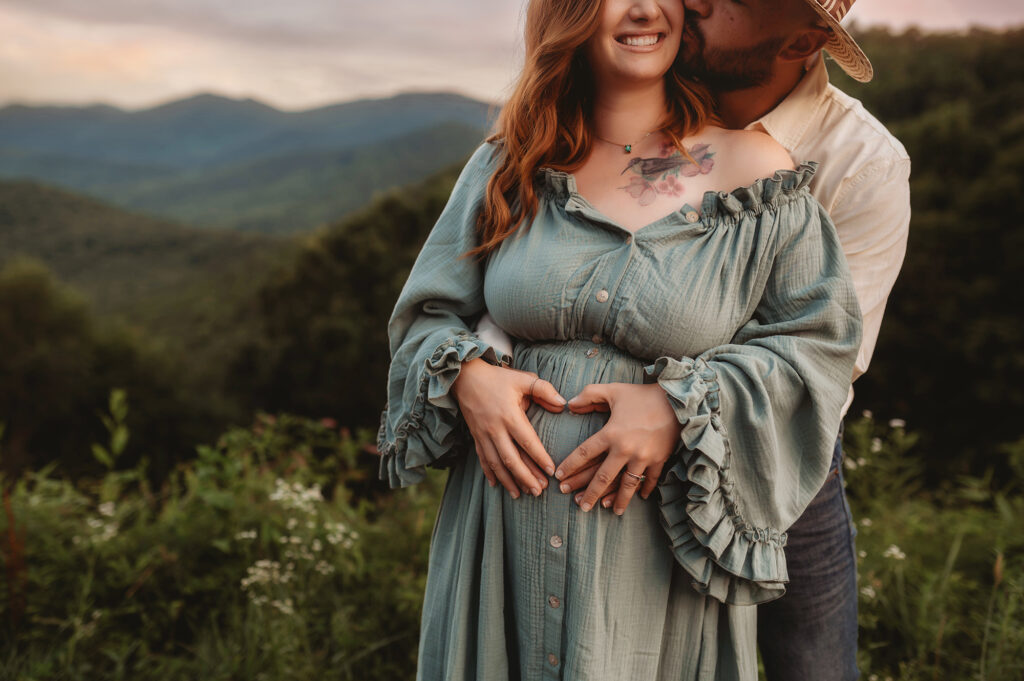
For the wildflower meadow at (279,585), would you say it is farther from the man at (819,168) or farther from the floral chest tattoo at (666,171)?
the floral chest tattoo at (666,171)

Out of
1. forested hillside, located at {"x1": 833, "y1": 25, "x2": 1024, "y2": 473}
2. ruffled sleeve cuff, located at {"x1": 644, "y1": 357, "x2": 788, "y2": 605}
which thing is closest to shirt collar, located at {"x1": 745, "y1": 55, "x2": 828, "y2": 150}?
ruffled sleeve cuff, located at {"x1": 644, "y1": 357, "x2": 788, "y2": 605}

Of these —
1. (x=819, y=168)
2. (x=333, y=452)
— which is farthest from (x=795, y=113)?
(x=333, y=452)

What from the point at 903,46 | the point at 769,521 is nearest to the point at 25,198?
the point at 903,46

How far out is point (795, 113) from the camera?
5.52 ft

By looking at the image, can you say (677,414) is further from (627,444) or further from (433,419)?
(433,419)

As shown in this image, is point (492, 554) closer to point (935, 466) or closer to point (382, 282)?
point (935, 466)

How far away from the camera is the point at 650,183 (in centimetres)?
161

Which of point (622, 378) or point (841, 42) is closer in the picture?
point (622, 378)

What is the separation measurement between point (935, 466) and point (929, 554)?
11.1 m

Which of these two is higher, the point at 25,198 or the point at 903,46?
the point at 903,46

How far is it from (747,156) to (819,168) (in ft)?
0.70

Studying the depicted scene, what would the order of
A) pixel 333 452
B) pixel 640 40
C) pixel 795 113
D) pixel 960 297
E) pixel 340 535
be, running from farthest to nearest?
pixel 960 297
pixel 333 452
pixel 340 535
pixel 795 113
pixel 640 40

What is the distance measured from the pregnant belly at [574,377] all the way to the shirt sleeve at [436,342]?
0.42 feet

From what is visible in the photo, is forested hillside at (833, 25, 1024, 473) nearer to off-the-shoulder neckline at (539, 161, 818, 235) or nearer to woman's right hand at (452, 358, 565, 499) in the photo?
off-the-shoulder neckline at (539, 161, 818, 235)
